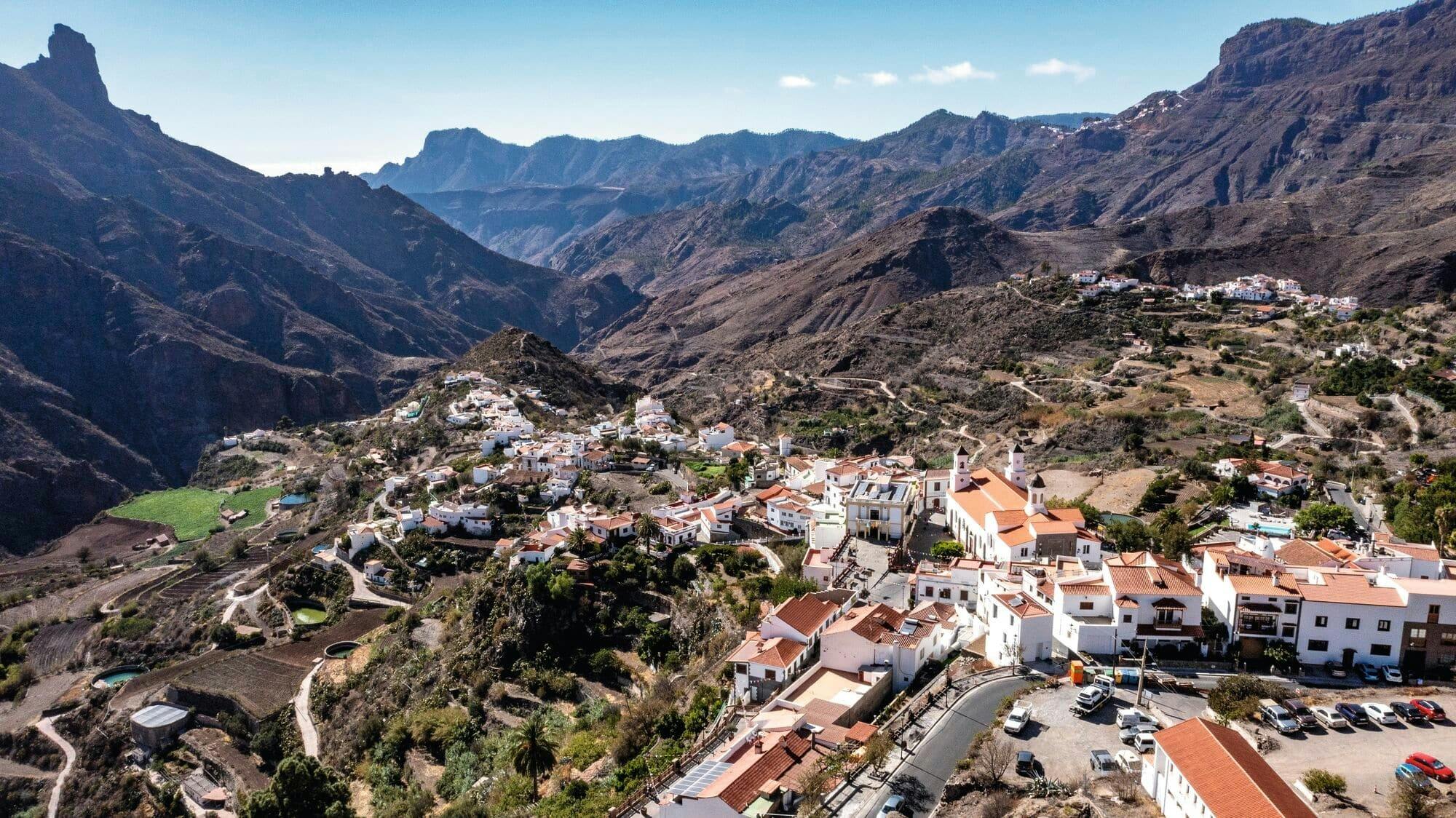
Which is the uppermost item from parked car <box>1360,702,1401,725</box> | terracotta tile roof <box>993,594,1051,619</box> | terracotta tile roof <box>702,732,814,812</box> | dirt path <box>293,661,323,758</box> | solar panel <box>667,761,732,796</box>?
terracotta tile roof <box>993,594,1051,619</box>

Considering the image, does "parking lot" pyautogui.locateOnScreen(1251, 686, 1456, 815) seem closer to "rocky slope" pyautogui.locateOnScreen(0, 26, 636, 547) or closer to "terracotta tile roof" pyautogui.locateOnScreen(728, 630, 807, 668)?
"terracotta tile roof" pyautogui.locateOnScreen(728, 630, 807, 668)

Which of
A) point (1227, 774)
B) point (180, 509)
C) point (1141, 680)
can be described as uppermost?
point (1227, 774)

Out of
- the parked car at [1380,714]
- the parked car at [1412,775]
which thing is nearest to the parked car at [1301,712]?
the parked car at [1380,714]

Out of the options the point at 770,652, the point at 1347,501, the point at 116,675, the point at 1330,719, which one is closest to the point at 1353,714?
the point at 1330,719

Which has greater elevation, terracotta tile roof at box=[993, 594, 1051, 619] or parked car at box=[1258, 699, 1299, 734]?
terracotta tile roof at box=[993, 594, 1051, 619]

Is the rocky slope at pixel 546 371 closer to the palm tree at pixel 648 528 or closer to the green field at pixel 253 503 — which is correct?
the green field at pixel 253 503

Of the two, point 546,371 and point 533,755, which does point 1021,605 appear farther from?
point 546,371

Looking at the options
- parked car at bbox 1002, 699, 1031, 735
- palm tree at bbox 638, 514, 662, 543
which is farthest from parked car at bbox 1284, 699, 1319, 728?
palm tree at bbox 638, 514, 662, 543
